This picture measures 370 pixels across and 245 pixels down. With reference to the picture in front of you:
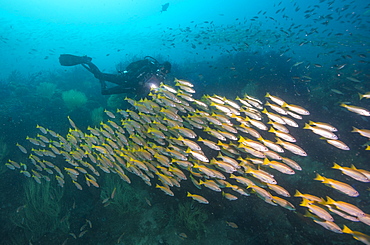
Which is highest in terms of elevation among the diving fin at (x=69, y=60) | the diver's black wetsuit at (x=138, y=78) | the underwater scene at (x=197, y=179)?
the diving fin at (x=69, y=60)

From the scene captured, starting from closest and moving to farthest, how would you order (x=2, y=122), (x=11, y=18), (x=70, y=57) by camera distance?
1. (x=2, y=122)
2. (x=70, y=57)
3. (x=11, y=18)

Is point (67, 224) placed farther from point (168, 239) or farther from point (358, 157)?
point (358, 157)

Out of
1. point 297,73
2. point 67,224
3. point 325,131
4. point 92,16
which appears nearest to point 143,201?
point 67,224

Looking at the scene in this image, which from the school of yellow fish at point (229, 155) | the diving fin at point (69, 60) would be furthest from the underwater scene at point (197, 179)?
the diving fin at point (69, 60)

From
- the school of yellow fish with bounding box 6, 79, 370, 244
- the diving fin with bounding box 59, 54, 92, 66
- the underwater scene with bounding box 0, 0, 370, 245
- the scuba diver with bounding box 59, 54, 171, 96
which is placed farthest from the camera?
the diving fin with bounding box 59, 54, 92, 66

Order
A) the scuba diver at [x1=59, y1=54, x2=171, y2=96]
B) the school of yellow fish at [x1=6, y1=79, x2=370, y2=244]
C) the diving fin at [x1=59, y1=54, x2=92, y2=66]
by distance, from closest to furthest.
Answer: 1. the school of yellow fish at [x1=6, y1=79, x2=370, y2=244]
2. the scuba diver at [x1=59, y1=54, x2=171, y2=96]
3. the diving fin at [x1=59, y1=54, x2=92, y2=66]

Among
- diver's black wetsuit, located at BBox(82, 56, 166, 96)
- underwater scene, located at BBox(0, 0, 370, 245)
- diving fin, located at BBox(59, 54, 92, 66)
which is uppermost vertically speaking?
diving fin, located at BBox(59, 54, 92, 66)

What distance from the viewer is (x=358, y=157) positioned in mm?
6984

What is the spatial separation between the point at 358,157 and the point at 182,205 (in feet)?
24.6

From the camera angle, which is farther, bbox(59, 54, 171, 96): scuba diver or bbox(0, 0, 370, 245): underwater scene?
bbox(59, 54, 171, 96): scuba diver

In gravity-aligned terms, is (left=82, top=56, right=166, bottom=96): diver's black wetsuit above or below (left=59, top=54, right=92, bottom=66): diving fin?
below

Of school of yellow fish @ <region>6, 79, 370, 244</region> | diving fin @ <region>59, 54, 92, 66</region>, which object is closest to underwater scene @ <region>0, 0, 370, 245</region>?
school of yellow fish @ <region>6, 79, 370, 244</region>

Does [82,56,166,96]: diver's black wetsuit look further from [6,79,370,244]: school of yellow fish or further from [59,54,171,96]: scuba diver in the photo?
[6,79,370,244]: school of yellow fish

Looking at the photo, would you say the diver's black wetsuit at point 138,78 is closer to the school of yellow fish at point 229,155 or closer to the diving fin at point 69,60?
the school of yellow fish at point 229,155
